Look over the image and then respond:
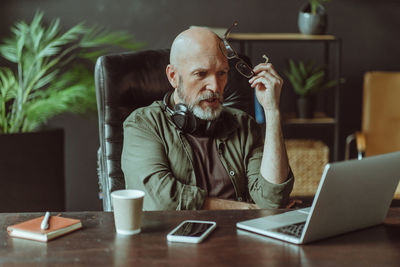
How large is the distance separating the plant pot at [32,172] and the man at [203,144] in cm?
124

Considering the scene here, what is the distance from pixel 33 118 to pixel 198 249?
2.17 meters

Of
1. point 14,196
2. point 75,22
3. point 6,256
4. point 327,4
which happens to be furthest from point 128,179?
point 327,4

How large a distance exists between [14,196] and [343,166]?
2225 mm

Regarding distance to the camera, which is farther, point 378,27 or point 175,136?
point 378,27

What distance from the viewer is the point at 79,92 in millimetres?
3234

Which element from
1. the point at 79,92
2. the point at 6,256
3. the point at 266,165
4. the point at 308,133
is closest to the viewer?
the point at 6,256

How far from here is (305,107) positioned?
3492mm

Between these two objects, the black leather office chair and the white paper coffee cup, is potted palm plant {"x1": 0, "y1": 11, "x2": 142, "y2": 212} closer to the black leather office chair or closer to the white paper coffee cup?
the black leather office chair

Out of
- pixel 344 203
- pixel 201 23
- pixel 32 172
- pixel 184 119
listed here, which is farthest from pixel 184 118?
pixel 201 23

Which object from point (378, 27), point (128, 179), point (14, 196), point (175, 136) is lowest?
point (14, 196)

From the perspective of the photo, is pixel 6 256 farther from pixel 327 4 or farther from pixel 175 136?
pixel 327 4

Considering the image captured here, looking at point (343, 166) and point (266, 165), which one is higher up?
point (343, 166)

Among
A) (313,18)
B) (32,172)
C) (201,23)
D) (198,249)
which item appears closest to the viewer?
(198,249)

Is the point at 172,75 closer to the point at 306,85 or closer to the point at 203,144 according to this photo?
the point at 203,144
